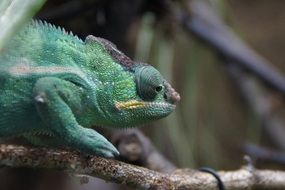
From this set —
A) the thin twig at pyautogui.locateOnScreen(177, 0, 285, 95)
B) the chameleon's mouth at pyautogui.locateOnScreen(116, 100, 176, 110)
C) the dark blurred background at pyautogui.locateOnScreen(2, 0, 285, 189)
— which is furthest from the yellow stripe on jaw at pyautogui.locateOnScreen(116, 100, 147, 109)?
the thin twig at pyautogui.locateOnScreen(177, 0, 285, 95)

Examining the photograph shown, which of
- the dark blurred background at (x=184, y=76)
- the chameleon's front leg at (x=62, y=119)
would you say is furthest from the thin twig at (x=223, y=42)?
the chameleon's front leg at (x=62, y=119)

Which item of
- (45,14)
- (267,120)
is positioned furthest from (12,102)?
(267,120)

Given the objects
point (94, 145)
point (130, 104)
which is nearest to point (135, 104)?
point (130, 104)

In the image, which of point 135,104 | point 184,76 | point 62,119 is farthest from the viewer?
point 184,76

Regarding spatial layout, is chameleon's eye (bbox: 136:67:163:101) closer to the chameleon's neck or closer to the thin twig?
the chameleon's neck

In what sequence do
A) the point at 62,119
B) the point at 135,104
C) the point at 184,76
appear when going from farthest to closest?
the point at 184,76
the point at 135,104
the point at 62,119

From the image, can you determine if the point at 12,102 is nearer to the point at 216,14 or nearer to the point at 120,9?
the point at 120,9

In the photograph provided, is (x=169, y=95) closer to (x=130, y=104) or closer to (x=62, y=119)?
(x=130, y=104)
